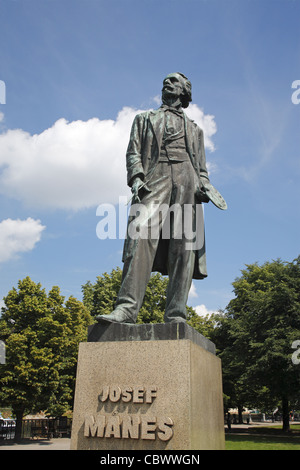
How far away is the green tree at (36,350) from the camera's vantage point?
27.8 meters

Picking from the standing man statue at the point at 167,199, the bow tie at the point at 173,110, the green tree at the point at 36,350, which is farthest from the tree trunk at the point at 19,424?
the bow tie at the point at 173,110

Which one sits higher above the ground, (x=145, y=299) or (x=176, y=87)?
(x=145, y=299)

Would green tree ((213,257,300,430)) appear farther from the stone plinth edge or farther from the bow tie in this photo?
the stone plinth edge

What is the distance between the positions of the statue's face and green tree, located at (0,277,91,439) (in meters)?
25.2

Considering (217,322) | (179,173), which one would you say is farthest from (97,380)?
(217,322)

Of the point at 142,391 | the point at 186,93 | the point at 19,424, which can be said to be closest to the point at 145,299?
the point at 19,424

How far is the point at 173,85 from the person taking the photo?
20.5ft

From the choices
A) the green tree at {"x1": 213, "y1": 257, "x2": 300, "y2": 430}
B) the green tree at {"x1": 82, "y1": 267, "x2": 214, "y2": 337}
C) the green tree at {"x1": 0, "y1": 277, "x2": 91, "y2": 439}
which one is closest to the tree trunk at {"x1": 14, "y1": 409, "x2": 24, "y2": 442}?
the green tree at {"x1": 0, "y1": 277, "x2": 91, "y2": 439}

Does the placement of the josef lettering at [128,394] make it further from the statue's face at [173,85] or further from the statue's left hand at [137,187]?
the statue's face at [173,85]

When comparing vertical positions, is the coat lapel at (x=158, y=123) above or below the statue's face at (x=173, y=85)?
below

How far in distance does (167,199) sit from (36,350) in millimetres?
25699

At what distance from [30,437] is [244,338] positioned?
1870 cm

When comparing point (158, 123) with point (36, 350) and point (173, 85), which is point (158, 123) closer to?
point (173, 85)
